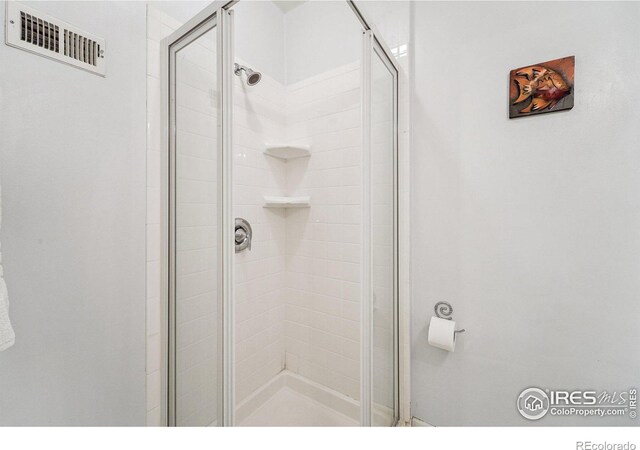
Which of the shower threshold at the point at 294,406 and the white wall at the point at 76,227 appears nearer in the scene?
the white wall at the point at 76,227

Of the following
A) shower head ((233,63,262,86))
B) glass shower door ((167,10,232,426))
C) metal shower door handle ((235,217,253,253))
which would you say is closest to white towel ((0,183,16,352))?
glass shower door ((167,10,232,426))

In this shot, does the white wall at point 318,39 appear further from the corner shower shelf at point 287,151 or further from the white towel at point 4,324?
the white towel at point 4,324

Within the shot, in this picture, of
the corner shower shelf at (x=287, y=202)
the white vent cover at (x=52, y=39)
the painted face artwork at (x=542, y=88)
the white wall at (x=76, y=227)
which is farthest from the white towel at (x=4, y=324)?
the painted face artwork at (x=542, y=88)

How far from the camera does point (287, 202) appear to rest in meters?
1.43

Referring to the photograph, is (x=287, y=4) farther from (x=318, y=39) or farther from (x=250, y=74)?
(x=250, y=74)

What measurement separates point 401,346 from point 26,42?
172 cm

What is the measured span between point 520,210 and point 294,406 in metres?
1.49

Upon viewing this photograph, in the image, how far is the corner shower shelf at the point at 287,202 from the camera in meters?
1.43

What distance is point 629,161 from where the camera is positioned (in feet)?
2.85

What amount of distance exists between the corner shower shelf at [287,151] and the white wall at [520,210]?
55cm

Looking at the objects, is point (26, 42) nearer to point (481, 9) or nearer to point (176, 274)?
point (176, 274)

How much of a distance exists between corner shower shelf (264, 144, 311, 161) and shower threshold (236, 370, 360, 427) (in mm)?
1239

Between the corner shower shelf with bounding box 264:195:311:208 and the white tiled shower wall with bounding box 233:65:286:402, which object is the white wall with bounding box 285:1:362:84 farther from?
the corner shower shelf with bounding box 264:195:311:208
